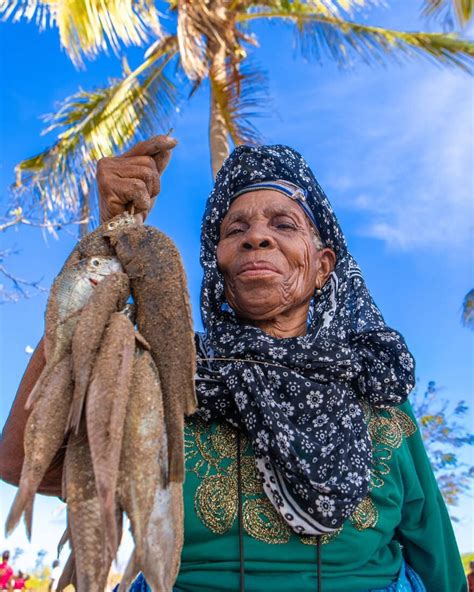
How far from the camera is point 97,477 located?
1.21 meters

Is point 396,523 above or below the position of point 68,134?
below

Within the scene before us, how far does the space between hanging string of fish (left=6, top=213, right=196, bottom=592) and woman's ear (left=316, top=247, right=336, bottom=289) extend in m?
1.10

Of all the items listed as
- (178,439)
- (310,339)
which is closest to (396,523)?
(310,339)

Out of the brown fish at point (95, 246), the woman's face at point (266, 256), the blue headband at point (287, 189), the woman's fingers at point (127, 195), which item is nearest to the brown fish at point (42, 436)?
the brown fish at point (95, 246)

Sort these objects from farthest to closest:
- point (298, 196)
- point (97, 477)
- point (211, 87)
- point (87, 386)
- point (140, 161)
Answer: point (211, 87)
point (298, 196)
point (140, 161)
point (87, 386)
point (97, 477)

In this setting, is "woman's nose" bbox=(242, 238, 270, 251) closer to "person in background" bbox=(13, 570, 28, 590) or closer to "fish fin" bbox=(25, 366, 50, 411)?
"fish fin" bbox=(25, 366, 50, 411)

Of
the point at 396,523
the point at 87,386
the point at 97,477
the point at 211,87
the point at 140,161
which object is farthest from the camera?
the point at 211,87

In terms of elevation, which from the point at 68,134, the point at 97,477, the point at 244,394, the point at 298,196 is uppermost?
the point at 68,134

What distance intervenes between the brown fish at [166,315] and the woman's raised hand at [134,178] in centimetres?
21

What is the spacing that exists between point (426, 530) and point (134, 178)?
1.49m

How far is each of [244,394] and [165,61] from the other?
27.6 feet

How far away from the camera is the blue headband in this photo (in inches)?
96.0

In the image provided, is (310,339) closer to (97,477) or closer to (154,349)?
(154,349)

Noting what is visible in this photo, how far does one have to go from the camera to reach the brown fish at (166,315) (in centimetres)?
135
